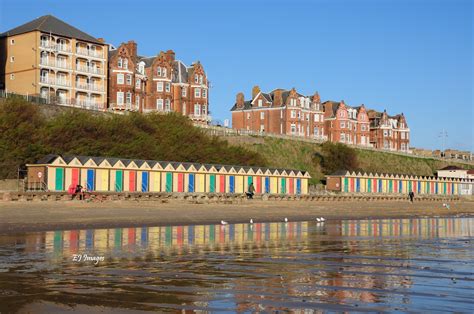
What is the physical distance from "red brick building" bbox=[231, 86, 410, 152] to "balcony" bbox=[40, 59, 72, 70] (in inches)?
1547

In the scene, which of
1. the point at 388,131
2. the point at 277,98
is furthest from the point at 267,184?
the point at 388,131

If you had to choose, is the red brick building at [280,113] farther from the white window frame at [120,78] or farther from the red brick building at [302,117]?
the white window frame at [120,78]

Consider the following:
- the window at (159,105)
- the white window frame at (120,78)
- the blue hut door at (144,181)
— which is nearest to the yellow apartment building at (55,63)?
the white window frame at (120,78)

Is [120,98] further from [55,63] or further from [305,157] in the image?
[305,157]

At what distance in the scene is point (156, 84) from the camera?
325ft

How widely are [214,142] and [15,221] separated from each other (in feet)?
167

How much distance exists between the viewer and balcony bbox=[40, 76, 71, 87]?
8281 cm

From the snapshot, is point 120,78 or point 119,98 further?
point 120,78

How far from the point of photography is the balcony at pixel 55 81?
8281cm

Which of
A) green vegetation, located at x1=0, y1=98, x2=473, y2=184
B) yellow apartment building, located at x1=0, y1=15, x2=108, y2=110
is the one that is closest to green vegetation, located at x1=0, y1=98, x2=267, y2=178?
green vegetation, located at x1=0, y1=98, x2=473, y2=184

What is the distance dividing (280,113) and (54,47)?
160 ft

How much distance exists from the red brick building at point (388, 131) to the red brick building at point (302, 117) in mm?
335

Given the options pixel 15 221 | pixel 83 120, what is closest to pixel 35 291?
pixel 15 221

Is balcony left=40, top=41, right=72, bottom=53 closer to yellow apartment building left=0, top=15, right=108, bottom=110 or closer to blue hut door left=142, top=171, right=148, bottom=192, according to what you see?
yellow apartment building left=0, top=15, right=108, bottom=110
